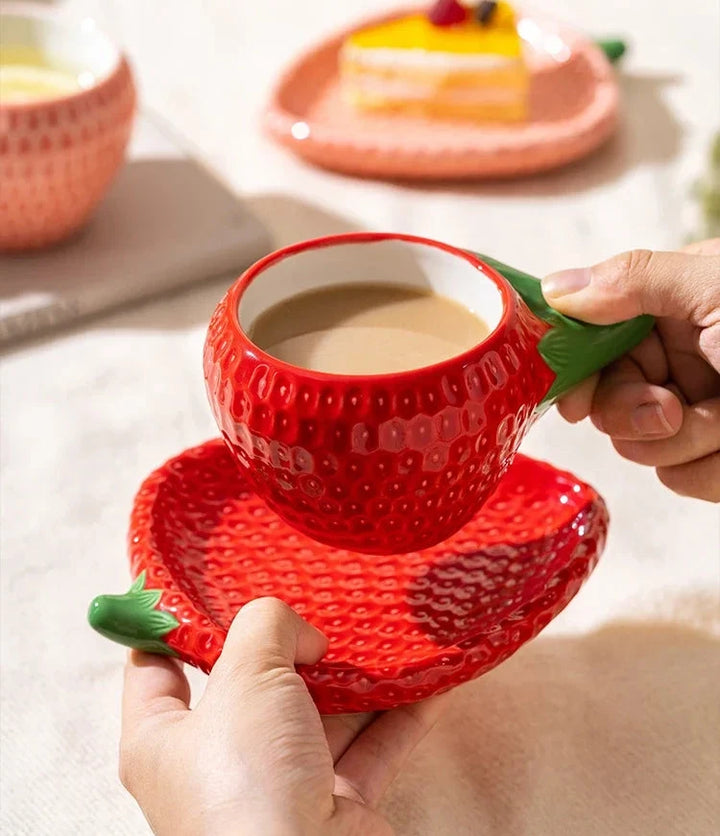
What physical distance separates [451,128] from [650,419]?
2.00ft

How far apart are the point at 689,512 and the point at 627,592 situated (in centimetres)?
11

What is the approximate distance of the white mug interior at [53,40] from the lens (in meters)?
1.10

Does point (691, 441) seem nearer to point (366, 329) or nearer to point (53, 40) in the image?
point (366, 329)

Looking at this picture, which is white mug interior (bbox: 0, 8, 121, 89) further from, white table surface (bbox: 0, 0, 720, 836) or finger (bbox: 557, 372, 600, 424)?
finger (bbox: 557, 372, 600, 424)

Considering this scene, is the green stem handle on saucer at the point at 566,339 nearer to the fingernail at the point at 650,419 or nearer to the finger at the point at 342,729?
the fingernail at the point at 650,419

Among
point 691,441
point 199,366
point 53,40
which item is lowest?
point 199,366

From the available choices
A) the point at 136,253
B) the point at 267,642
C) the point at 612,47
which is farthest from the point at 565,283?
the point at 612,47

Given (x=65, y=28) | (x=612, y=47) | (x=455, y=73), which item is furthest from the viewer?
(x=612, y=47)

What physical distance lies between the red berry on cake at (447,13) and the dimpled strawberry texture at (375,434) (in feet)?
2.40

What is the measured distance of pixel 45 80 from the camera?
1090 mm

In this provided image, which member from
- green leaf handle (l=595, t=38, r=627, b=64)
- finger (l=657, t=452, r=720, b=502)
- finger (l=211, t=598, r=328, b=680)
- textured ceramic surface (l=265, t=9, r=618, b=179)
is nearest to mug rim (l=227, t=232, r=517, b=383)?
finger (l=211, t=598, r=328, b=680)

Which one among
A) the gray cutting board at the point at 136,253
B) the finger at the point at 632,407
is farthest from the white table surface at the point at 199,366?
the finger at the point at 632,407

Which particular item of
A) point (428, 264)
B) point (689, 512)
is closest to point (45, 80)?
point (428, 264)

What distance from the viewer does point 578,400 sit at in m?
0.75
